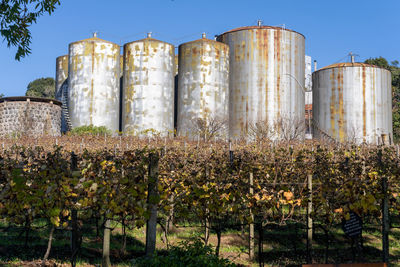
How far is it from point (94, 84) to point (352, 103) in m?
17.6

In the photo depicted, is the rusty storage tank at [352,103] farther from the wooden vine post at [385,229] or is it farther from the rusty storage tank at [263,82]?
the wooden vine post at [385,229]

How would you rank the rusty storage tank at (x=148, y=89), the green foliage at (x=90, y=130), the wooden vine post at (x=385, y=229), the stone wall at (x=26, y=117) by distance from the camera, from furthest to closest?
the stone wall at (x=26, y=117), the rusty storage tank at (x=148, y=89), the green foliage at (x=90, y=130), the wooden vine post at (x=385, y=229)

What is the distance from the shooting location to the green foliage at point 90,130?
3034cm

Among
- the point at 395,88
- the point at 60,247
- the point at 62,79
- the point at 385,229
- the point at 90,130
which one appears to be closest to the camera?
the point at 385,229

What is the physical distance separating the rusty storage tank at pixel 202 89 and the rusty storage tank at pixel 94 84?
444 cm

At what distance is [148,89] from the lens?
31.6 meters

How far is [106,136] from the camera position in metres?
29.5

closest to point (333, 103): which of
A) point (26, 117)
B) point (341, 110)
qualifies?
point (341, 110)

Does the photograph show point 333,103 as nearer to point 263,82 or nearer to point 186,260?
point 263,82

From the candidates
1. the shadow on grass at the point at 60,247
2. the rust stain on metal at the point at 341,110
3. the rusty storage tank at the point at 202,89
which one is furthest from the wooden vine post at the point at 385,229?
the rust stain on metal at the point at 341,110

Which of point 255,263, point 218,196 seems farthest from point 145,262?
point 255,263

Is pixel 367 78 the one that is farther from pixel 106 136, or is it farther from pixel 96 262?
pixel 96 262

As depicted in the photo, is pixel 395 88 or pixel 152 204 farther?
pixel 395 88

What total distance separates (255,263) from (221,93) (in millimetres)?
24460
